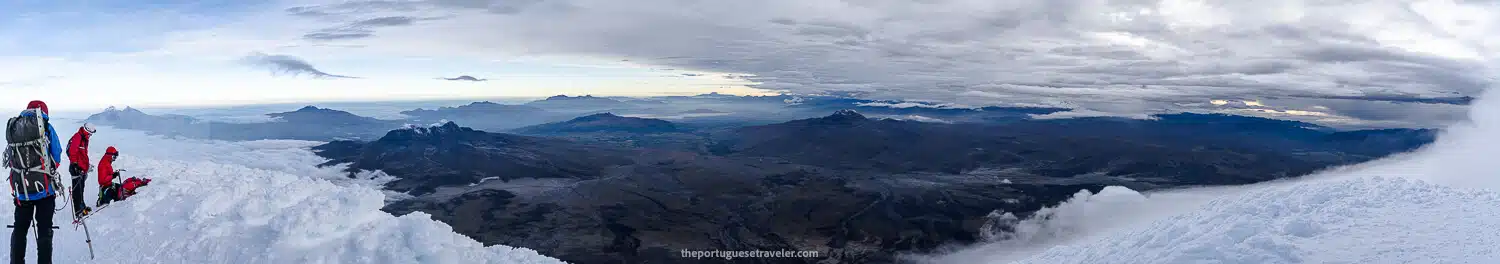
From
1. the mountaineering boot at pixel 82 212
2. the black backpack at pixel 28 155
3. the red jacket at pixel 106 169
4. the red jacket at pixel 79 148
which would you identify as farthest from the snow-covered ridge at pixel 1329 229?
the red jacket at pixel 106 169

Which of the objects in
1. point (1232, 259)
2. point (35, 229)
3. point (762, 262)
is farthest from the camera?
point (762, 262)

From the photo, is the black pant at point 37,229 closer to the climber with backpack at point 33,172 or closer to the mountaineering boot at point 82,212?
the climber with backpack at point 33,172

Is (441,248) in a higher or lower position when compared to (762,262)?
higher

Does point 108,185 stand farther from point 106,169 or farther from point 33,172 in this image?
point 33,172

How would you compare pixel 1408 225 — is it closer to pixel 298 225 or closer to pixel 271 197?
pixel 298 225

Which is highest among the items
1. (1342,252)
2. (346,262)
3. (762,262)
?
(1342,252)

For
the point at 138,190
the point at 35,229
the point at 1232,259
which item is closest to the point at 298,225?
the point at 35,229

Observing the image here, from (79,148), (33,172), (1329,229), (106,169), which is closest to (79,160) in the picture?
(79,148)
